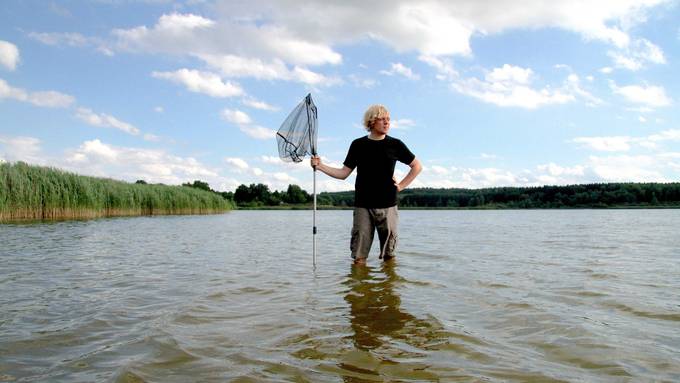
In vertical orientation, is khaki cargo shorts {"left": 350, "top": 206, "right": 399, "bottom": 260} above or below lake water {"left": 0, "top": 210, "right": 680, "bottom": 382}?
above

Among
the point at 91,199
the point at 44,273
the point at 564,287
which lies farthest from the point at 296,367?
the point at 91,199

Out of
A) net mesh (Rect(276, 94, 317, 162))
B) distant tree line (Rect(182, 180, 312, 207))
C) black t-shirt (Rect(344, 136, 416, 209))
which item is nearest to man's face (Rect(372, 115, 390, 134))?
black t-shirt (Rect(344, 136, 416, 209))

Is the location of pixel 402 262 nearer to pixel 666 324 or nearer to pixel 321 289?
pixel 321 289

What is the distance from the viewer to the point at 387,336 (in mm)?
3648

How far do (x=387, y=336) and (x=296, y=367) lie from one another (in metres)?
0.97

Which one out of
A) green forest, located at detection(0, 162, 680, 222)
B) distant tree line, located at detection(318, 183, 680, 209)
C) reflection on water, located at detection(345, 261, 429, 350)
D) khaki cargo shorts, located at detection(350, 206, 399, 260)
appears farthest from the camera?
distant tree line, located at detection(318, 183, 680, 209)

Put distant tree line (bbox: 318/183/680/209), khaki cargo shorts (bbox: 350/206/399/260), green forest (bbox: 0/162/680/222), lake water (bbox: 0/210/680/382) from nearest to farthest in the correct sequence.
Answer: lake water (bbox: 0/210/680/382) → khaki cargo shorts (bbox: 350/206/399/260) → green forest (bbox: 0/162/680/222) → distant tree line (bbox: 318/183/680/209)

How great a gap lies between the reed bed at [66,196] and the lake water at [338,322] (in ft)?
53.1

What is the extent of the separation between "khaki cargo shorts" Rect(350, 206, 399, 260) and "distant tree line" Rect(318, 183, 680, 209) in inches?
2976

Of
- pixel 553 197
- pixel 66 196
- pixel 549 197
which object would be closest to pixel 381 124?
pixel 66 196

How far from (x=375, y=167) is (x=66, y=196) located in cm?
2347

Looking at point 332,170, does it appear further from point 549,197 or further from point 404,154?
point 549,197

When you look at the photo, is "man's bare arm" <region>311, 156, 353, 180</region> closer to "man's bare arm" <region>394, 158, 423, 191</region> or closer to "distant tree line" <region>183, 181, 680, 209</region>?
"man's bare arm" <region>394, 158, 423, 191</region>

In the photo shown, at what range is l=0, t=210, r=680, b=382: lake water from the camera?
2.90 metres
